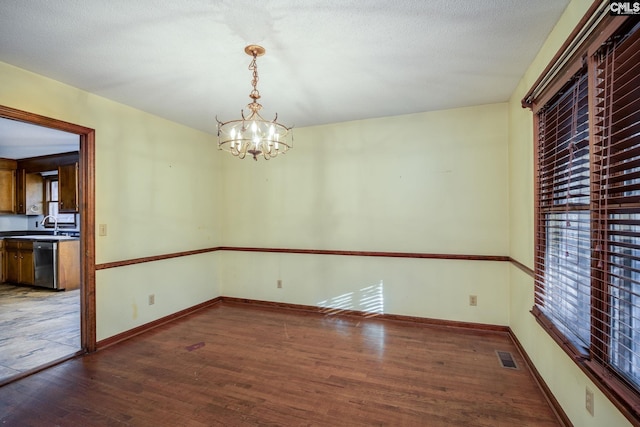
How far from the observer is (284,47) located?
2123 mm

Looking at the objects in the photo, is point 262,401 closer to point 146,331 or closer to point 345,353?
point 345,353

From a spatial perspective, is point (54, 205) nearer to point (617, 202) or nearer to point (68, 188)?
point (68, 188)

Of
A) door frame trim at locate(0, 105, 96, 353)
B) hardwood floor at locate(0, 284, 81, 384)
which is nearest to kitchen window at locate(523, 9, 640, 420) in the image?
door frame trim at locate(0, 105, 96, 353)

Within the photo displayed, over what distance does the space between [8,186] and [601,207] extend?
28.5 ft

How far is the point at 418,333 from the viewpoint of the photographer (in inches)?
127

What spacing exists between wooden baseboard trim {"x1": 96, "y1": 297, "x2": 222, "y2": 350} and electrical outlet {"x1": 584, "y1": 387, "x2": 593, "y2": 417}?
3.68 metres

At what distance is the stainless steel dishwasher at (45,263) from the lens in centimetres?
523

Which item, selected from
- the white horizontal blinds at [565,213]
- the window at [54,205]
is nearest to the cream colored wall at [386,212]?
the white horizontal blinds at [565,213]

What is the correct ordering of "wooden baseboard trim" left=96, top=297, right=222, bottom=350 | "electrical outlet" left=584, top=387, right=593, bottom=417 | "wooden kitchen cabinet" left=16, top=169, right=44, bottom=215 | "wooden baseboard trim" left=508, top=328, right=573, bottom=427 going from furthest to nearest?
"wooden kitchen cabinet" left=16, top=169, right=44, bottom=215 < "wooden baseboard trim" left=96, top=297, right=222, bottom=350 < "wooden baseboard trim" left=508, top=328, right=573, bottom=427 < "electrical outlet" left=584, top=387, right=593, bottom=417

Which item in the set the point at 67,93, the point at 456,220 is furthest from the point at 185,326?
the point at 456,220

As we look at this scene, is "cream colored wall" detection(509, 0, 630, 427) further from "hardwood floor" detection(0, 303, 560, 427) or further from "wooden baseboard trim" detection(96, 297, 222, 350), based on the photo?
"wooden baseboard trim" detection(96, 297, 222, 350)

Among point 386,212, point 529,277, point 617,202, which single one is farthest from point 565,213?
point 386,212

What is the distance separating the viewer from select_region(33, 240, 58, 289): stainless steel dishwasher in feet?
17.1

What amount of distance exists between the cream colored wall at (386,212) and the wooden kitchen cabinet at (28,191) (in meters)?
4.69
